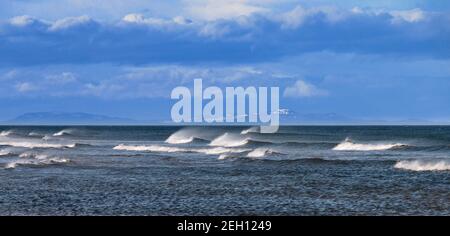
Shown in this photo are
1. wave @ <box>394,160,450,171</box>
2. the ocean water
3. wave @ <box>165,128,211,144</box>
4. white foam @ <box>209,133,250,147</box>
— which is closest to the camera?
the ocean water

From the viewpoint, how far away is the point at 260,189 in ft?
106

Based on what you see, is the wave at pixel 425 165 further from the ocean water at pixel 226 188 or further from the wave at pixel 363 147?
the wave at pixel 363 147

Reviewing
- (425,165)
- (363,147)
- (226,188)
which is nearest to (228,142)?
(363,147)

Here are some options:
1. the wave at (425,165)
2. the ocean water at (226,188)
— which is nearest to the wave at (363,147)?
the ocean water at (226,188)

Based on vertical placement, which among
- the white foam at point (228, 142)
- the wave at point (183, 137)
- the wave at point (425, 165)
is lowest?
the wave at point (425, 165)

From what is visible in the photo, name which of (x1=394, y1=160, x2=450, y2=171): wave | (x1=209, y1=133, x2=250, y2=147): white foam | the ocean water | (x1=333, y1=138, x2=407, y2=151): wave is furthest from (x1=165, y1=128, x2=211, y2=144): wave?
(x1=394, y1=160, x2=450, y2=171): wave

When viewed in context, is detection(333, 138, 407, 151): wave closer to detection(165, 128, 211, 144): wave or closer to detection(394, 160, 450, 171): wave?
detection(394, 160, 450, 171): wave

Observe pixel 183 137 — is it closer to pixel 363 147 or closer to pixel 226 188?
pixel 363 147

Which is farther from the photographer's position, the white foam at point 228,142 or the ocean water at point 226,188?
the white foam at point 228,142

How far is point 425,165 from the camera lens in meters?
44.1

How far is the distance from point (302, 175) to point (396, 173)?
5.28 m

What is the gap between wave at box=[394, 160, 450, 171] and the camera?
4278 centimetres

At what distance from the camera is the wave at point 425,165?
140ft
